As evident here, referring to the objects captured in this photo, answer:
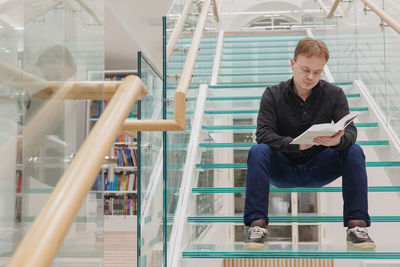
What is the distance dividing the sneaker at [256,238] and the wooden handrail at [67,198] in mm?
1079

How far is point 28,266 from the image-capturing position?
606mm

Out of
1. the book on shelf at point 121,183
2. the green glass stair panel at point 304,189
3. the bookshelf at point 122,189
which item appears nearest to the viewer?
the green glass stair panel at point 304,189

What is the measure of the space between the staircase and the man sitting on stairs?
0.14 m

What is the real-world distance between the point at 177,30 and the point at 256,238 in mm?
1232

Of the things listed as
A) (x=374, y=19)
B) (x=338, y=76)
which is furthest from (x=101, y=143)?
(x=338, y=76)

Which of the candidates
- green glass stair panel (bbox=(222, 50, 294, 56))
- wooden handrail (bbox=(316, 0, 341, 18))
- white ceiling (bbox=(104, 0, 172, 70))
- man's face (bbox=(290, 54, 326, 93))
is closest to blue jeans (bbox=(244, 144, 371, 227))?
man's face (bbox=(290, 54, 326, 93))

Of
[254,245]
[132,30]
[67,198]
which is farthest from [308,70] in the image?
[132,30]

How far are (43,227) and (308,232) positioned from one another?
7.71 meters

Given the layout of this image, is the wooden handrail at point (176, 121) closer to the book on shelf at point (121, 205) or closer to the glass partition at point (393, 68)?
the glass partition at point (393, 68)

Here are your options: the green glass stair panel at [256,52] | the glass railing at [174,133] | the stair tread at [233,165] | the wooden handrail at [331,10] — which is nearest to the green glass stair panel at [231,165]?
the stair tread at [233,165]

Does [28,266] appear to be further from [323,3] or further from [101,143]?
[323,3]

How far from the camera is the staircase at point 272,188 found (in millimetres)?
2125

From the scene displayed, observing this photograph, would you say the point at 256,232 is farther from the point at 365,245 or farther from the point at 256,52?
the point at 256,52

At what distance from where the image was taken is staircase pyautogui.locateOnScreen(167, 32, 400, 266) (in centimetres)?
212
